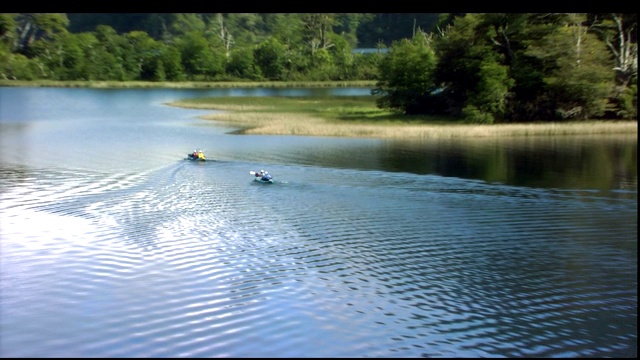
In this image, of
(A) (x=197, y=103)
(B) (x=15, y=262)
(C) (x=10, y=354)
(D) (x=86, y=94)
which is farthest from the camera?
(D) (x=86, y=94)

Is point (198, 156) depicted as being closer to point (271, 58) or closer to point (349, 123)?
point (349, 123)

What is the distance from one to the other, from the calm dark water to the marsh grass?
755cm

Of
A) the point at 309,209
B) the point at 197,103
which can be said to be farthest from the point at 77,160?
the point at 197,103

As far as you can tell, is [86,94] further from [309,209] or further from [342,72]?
[309,209]

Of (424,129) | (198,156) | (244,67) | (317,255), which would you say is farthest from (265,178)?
(244,67)

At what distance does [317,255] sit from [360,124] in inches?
1070

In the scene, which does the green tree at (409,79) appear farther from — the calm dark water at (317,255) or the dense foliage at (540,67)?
the calm dark water at (317,255)

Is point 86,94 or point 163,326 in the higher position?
point 86,94

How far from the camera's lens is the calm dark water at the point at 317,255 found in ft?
37.8

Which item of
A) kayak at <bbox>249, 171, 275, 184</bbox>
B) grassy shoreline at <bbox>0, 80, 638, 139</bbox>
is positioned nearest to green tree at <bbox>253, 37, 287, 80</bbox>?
grassy shoreline at <bbox>0, 80, 638, 139</bbox>

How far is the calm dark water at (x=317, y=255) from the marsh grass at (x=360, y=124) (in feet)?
24.8

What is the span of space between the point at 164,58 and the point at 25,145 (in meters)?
54.7

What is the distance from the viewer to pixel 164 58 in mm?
86625

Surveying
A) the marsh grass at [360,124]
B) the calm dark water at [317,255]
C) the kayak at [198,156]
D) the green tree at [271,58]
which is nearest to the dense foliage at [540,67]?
the marsh grass at [360,124]
